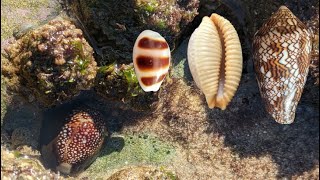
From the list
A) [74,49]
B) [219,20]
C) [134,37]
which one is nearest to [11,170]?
[74,49]

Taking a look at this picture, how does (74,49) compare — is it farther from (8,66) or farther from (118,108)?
(118,108)

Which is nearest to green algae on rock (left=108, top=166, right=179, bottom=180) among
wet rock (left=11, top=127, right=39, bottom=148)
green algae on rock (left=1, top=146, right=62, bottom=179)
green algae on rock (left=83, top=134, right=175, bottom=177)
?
green algae on rock (left=83, top=134, right=175, bottom=177)

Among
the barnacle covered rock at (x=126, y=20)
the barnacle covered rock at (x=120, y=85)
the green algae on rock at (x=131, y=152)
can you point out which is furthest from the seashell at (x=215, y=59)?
the green algae on rock at (x=131, y=152)

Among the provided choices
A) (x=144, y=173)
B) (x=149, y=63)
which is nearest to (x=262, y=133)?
(x=144, y=173)

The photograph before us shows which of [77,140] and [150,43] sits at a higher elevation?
[150,43]

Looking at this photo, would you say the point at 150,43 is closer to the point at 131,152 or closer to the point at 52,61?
the point at 52,61

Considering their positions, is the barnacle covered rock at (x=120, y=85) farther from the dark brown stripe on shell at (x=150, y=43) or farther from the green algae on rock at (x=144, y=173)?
the green algae on rock at (x=144, y=173)

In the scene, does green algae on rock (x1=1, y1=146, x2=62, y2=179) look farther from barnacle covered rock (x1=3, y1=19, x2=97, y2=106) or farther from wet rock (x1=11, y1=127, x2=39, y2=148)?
barnacle covered rock (x1=3, y1=19, x2=97, y2=106)

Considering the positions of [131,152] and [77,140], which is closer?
[77,140]
